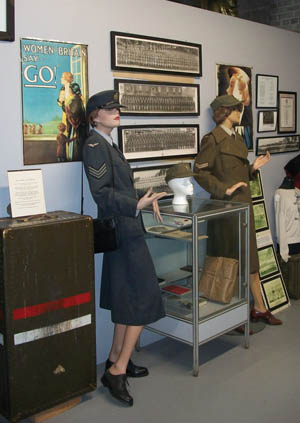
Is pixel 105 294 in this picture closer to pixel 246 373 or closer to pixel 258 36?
pixel 246 373

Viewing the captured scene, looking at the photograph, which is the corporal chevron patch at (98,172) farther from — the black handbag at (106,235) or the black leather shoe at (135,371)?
the black leather shoe at (135,371)

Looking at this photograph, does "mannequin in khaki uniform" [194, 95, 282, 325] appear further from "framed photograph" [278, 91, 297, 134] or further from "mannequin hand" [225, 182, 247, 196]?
"framed photograph" [278, 91, 297, 134]

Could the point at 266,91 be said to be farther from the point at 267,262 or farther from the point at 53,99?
the point at 53,99

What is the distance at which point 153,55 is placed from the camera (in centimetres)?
376

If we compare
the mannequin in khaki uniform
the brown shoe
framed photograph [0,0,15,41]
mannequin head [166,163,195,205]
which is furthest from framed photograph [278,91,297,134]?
framed photograph [0,0,15,41]

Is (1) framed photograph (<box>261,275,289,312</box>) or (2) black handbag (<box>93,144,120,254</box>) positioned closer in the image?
(2) black handbag (<box>93,144,120,254</box>)

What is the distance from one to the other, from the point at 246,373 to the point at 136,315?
0.90 meters

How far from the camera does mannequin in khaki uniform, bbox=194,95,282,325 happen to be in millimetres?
3895

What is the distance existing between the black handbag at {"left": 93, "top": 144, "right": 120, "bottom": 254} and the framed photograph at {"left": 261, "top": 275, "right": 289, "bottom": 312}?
2068mm

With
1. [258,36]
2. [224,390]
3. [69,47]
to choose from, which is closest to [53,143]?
[69,47]

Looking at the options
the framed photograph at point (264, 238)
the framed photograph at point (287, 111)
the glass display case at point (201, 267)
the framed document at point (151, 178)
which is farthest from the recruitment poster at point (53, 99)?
the framed photograph at point (287, 111)

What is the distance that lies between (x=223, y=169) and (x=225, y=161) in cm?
6

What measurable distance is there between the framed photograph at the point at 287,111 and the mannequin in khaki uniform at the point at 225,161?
3.92 ft

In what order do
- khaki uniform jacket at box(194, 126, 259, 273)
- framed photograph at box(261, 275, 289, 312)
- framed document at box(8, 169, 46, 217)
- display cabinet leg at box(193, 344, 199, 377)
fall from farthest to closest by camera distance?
framed photograph at box(261, 275, 289, 312)
khaki uniform jacket at box(194, 126, 259, 273)
display cabinet leg at box(193, 344, 199, 377)
framed document at box(8, 169, 46, 217)
